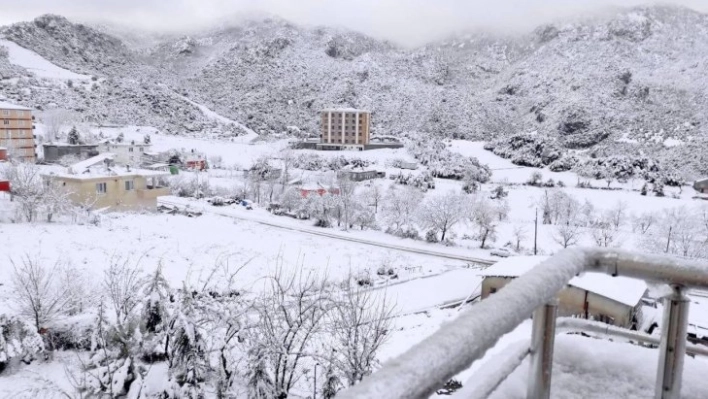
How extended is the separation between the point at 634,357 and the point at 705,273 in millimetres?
644

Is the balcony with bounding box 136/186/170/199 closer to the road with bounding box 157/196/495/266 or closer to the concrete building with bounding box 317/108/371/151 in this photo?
the road with bounding box 157/196/495/266

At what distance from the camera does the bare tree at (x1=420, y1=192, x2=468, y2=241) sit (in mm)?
35188

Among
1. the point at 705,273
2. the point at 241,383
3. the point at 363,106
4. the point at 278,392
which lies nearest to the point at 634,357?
the point at 705,273

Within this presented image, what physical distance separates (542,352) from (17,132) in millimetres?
A: 57603

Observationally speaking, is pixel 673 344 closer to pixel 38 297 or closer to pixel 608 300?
pixel 38 297

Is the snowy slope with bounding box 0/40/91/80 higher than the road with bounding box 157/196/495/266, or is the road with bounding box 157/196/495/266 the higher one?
the snowy slope with bounding box 0/40/91/80

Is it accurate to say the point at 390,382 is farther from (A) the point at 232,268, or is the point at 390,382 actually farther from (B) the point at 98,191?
(B) the point at 98,191

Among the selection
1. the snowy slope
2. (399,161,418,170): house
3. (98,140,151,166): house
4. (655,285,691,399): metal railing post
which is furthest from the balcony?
the snowy slope

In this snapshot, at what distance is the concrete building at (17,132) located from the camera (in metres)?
45.7

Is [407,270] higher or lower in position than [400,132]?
lower

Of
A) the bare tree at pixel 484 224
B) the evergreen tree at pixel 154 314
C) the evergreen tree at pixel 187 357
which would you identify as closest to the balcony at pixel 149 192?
the bare tree at pixel 484 224

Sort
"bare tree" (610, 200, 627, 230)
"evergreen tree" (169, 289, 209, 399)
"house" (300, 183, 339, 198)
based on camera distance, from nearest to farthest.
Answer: "evergreen tree" (169, 289, 209, 399), "bare tree" (610, 200, 627, 230), "house" (300, 183, 339, 198)

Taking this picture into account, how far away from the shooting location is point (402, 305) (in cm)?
2138

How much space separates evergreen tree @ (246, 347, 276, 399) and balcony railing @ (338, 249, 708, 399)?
9062 millimetres
